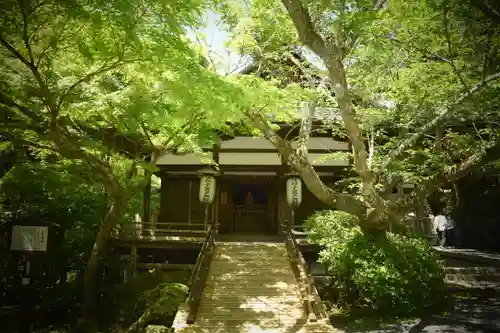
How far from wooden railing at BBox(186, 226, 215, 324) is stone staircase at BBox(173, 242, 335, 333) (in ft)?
0.52

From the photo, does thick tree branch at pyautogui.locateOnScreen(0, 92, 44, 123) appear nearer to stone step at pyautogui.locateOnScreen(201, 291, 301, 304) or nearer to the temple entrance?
stone step at pyautogui.locateOnScreen(201, 291, 301, 304)

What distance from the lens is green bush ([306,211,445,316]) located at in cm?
833

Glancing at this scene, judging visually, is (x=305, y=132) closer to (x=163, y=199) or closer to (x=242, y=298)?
(x=242, y=298)

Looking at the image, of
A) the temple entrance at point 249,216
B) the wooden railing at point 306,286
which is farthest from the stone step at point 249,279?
the temple entrance at point 249,216

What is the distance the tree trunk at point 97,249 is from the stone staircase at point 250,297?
3409mm

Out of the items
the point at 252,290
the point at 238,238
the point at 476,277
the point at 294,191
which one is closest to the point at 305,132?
the point at 294,191

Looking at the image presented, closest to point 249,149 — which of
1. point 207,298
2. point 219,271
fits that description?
point 219,271

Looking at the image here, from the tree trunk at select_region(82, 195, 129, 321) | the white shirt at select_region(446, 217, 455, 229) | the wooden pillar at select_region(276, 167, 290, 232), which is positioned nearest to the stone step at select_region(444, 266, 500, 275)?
the wooden pillar at select_region(276, 167, 290, 232)

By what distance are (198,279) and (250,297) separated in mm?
1485

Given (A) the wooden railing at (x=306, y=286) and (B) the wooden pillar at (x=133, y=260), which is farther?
(B) the wooden pillar at (x=133, y=260)

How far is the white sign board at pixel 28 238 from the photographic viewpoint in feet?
31.5

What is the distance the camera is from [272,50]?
37.8 ft

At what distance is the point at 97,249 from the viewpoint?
36.2 feet

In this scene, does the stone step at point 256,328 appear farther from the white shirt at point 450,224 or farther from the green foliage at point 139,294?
the white shirt at point 450,224
